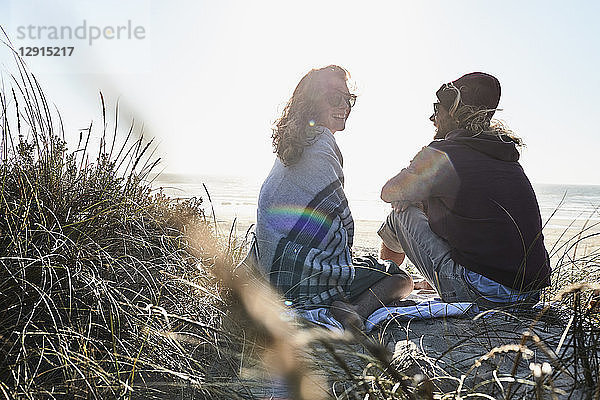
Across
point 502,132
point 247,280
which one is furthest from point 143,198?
point 502,132

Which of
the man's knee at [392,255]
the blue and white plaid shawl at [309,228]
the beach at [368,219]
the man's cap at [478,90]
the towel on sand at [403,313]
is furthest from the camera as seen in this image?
the beach at [368,219]

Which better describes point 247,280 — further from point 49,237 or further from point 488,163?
point 488,163

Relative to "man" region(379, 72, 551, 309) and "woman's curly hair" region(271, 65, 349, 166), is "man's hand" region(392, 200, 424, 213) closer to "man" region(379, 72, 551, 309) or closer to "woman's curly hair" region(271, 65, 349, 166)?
"man" region(379, 72, 551, 309)

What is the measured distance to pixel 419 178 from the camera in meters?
3.76

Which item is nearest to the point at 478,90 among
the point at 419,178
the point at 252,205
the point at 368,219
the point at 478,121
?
the point at 478,121

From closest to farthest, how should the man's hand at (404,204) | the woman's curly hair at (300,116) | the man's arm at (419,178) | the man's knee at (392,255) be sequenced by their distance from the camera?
the woman's curly hair at (300,116)
the man's arm at (419,178)
the man's hand at (404,204)
the man's knee at (392,255)

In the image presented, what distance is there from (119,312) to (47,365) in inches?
12.3

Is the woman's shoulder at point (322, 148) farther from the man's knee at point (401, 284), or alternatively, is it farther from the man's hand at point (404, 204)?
the man's knee at point (401, 284)

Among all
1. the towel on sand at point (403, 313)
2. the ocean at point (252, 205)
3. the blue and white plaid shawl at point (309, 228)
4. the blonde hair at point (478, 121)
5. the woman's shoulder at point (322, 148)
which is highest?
the blonde hair at point (478, 121)

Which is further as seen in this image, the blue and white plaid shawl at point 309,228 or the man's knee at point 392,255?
the man's knee at point 392,255

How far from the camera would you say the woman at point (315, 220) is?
3.43 metres

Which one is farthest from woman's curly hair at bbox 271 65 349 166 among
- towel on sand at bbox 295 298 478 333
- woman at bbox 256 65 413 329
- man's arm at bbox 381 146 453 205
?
towel on sand at bbox 295 298 478 333

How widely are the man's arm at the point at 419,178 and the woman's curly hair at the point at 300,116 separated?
69 centimetres

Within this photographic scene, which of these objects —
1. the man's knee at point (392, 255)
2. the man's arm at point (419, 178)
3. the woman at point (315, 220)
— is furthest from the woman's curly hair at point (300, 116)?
the man's knee at point (392, 255)
